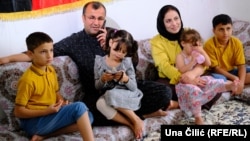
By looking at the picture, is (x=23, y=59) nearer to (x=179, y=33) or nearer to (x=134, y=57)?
(x=134, y=57)

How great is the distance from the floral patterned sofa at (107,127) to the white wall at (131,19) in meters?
0.33

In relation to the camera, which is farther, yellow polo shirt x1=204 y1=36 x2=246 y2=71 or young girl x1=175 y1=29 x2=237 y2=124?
yellow polo shirt x1=204 y1=36 x2=246 y2=71

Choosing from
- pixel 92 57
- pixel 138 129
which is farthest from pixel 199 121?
pixel 92 57

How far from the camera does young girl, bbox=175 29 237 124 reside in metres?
2.57

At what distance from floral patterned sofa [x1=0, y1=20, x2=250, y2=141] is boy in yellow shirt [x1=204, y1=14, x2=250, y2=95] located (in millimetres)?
164

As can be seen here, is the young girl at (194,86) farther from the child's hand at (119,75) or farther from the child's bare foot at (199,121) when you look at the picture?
the child's hand at (119,75)

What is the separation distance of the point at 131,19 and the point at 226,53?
3.01 feet

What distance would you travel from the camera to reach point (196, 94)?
256 centimetres

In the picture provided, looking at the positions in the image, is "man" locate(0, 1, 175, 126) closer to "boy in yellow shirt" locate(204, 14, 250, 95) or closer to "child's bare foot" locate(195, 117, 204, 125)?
"child's bare foot" locate(195, 117, 204, 125)

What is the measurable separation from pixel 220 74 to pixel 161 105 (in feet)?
2.48

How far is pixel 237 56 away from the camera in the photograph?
9.91 ft

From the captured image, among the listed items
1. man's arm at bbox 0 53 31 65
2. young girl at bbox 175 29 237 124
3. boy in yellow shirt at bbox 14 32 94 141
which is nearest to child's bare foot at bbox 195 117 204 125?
young girl at bbox 175 29 237 124

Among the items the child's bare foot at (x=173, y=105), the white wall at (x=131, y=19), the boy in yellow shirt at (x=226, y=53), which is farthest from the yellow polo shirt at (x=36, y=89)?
the boy in yellow shirt at (x=226, y=53)

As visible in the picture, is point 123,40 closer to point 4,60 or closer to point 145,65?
point 145,65
